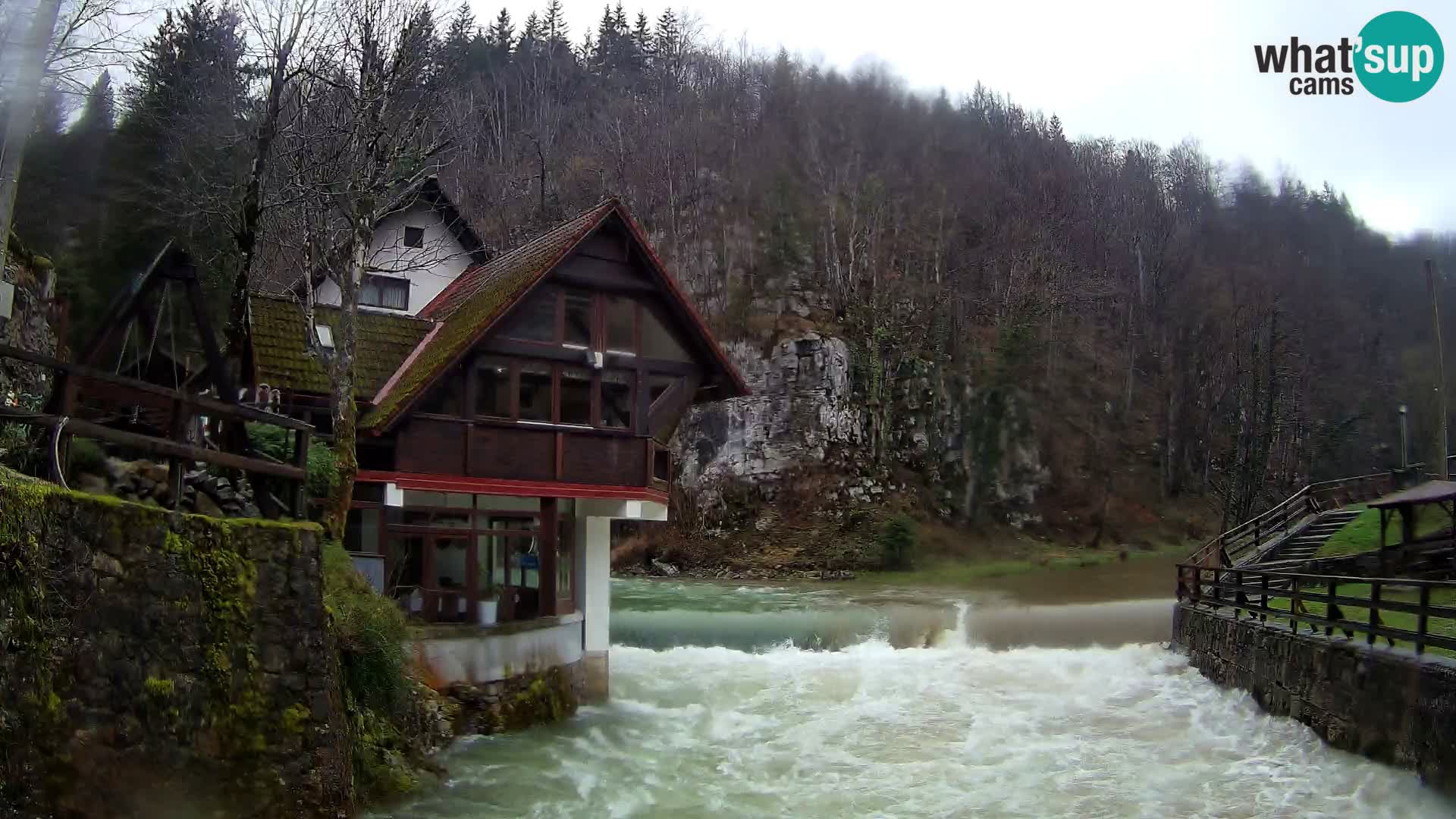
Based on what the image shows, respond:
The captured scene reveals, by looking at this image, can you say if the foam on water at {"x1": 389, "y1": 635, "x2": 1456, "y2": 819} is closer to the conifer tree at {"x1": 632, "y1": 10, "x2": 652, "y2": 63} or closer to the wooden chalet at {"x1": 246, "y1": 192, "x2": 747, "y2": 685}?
the wooden chalet at {"x1": 246, "y1": 192, "x2": 747, "y2": 685}

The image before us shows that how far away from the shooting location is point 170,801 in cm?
864

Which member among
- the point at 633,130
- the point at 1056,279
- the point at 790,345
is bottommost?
the point at 790,345

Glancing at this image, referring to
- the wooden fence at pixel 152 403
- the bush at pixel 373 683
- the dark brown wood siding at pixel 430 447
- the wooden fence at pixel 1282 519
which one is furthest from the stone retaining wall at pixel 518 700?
the wooden fence at pixel 1282 519

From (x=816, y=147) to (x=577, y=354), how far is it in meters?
54.6

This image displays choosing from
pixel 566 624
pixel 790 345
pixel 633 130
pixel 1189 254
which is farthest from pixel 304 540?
pixel 1189 254

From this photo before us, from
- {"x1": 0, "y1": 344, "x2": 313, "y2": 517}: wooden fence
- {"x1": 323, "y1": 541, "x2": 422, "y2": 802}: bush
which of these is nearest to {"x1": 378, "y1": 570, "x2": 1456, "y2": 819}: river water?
{"x1": 323, "y1": 541, "x2": 422, "y2": 802}: bush

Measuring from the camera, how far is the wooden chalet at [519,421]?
17609mm

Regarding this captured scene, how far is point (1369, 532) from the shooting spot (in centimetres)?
3030

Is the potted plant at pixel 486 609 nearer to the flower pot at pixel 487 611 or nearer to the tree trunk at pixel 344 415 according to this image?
the flower pot at pixel 487 611

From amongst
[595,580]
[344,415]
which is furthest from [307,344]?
[595,580]

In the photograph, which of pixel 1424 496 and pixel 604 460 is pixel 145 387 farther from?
pixel 1424 496

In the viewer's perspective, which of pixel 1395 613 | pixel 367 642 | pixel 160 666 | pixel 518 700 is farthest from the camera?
pixel 1395 613

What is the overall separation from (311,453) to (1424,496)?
22.0 meters

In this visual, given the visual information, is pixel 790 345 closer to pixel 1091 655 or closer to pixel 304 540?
pixel 1091 655
